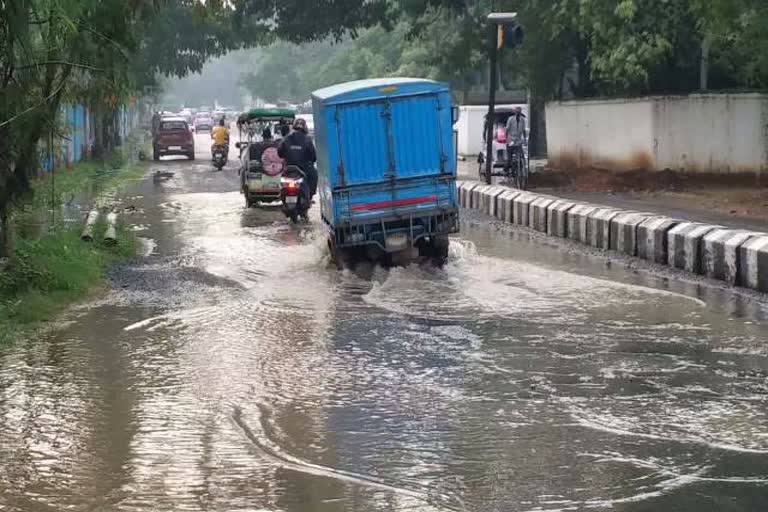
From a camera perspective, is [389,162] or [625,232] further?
[625,232]

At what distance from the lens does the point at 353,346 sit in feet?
34.7

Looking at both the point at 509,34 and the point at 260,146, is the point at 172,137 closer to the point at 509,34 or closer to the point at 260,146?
the point at 260,146

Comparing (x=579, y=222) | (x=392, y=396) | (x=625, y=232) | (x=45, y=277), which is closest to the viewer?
(x=392, y=396)

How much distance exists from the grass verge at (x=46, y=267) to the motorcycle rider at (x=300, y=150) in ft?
9.37

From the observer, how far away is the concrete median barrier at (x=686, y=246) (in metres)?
14.9

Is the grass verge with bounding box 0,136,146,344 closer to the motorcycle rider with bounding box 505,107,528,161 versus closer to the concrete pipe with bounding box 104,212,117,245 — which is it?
the concrete pipe with bounding box 104,212,117,245

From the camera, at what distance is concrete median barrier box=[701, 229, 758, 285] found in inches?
549

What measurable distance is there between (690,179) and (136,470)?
21541 millimetres

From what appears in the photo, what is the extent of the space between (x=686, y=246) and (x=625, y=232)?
1.89 m

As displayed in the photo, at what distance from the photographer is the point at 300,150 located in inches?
787

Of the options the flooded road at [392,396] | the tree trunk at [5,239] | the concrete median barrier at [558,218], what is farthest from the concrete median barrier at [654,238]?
the tree trunk at [5,239]

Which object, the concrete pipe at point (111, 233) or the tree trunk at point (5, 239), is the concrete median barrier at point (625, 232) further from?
the tree trunk at point (5, 239)

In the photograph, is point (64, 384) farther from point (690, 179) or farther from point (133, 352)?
point (690, 179)

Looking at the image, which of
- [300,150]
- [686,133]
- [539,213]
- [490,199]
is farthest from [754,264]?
[686,133]
